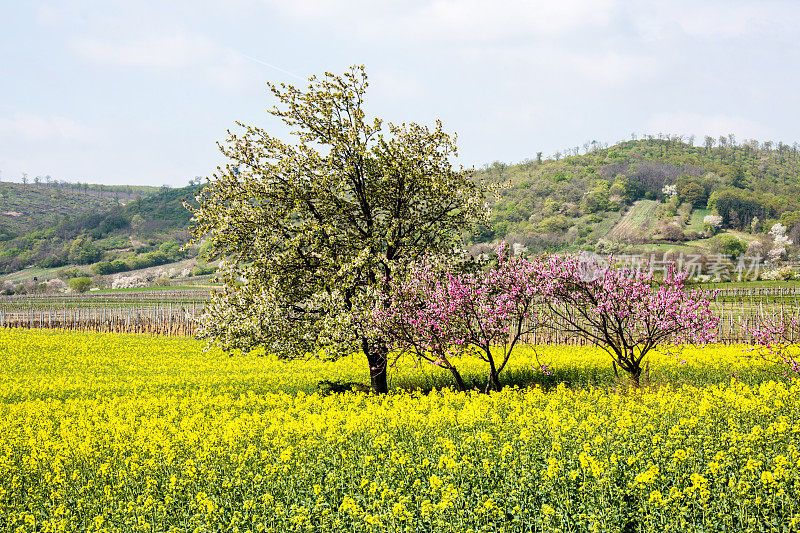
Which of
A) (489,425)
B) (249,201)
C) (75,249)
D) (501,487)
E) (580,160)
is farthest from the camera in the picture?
(580,160)

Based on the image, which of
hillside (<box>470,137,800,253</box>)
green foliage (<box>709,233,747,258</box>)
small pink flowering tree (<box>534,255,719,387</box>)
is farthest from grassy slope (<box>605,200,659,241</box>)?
small pink flowering tree (<box>534,255,719,387</box>)

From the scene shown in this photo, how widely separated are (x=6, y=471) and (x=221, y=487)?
165 inches

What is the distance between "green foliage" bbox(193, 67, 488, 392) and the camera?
16.6 m

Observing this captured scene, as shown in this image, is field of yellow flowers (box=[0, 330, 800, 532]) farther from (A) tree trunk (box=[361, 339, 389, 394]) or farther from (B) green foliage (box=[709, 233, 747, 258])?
(B) green foliage (box=[709, 233, 747, 258])

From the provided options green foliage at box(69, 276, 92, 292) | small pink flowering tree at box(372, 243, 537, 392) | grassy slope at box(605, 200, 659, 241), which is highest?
grassy slope at box(605, 200, 659, 241)

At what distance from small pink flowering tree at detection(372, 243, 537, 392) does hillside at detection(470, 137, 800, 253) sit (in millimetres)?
102142

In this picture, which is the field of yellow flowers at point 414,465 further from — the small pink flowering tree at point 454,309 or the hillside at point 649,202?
the hillside at point 649,202

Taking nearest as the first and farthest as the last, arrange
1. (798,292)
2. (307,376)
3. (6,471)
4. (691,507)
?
1. (691,507)
2. (6,471)
3. (307,376)
4. (798,292)

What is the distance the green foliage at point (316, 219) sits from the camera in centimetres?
1658

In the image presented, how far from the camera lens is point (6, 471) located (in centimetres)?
980

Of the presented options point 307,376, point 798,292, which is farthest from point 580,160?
point 307,376

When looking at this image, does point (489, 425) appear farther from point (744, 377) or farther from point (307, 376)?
point (307, 376)

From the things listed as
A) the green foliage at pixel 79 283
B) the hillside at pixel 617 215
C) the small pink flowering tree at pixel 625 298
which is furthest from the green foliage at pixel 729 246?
the green foliage at pixel 79 283

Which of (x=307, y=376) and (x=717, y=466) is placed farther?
(x=307, y=376)
